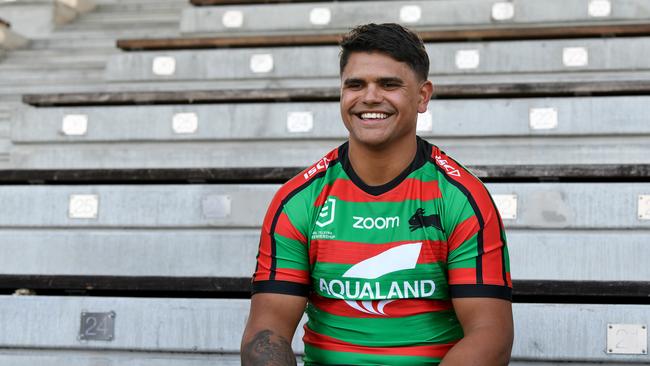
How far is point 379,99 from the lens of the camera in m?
1.66

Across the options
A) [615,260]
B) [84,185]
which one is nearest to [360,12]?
[84,185]

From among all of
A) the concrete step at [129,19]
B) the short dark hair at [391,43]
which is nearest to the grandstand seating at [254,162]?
the concrete step at [129,19]

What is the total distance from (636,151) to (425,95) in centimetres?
161

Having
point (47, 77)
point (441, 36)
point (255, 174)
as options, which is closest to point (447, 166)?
point (255, 174)

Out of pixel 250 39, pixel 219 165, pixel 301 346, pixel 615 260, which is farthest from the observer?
pixel 250 39

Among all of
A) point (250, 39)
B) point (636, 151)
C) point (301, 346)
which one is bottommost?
point (301, 346)

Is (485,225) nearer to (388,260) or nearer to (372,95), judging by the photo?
(388,260)

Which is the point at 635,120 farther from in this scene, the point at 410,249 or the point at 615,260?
the point at 410,249

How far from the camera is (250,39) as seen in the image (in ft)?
12.9

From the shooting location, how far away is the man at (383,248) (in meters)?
1.58

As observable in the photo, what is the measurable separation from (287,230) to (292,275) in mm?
89

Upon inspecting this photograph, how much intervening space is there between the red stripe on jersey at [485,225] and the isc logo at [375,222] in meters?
0.14

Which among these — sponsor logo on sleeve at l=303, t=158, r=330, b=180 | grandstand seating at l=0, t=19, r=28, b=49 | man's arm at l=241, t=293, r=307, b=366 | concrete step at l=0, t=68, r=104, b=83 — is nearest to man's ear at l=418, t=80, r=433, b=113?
sponsor logo on sleeve at l=303, t=158, r=330, b=180

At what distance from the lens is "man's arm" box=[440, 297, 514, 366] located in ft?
4.88
